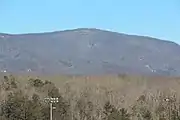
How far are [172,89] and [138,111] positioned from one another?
2131 cm

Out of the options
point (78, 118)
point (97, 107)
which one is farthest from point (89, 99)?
point (78, 118)

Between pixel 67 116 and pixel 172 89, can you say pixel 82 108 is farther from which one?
pixel 172 89

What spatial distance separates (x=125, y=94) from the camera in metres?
96.8

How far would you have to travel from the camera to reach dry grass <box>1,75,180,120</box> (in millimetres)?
79562

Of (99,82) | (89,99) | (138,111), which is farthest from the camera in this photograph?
(99,82)

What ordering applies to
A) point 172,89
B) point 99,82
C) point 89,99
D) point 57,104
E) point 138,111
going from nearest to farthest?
point 57,104 → point 138,111 → point 89,99 → point 172,89 → point 99,82

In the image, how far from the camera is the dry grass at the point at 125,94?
79562mm

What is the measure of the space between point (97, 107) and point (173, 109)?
13.7 meters

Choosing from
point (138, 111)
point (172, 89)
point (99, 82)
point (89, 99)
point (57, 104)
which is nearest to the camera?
point (57, 104)

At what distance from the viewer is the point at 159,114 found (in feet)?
248

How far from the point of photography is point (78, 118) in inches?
3063

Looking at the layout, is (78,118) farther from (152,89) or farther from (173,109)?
(152,89)

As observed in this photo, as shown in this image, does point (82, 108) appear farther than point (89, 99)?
No

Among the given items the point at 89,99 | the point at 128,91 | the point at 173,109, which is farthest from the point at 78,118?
the point at 128,91
